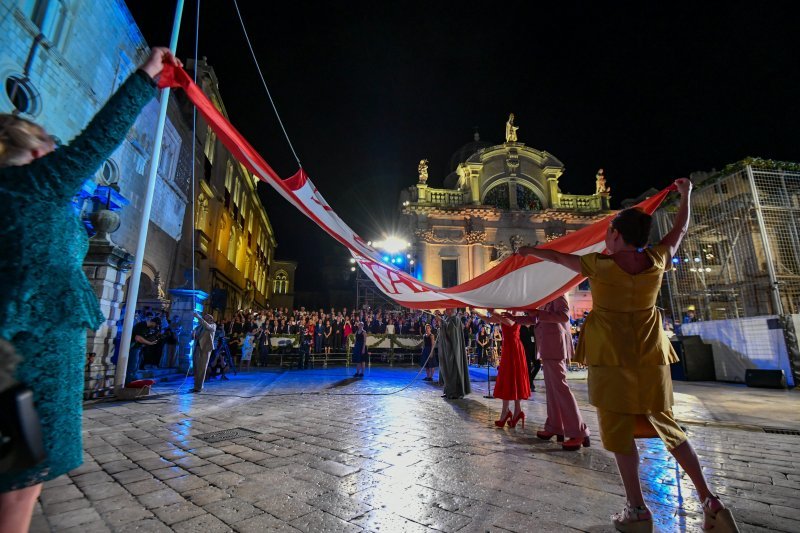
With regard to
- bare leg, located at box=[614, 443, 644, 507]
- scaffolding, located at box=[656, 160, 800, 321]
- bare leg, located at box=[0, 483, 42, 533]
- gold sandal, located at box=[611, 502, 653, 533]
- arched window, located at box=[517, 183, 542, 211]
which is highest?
arched window, located at box=[517, 183, 542, 211]

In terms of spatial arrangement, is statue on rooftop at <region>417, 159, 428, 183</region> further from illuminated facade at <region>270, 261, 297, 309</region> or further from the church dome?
illuminated facade at <region>270, 261, 297, 309</region>

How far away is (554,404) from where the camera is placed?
413cm

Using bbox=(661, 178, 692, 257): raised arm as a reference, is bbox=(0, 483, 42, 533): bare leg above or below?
below

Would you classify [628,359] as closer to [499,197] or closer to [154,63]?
[154,63]

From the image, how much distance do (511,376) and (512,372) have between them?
6 cm

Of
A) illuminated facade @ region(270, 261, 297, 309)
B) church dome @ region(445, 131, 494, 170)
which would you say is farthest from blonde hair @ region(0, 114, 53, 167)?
illuminated facade @ region(270, 261, 297, 309)

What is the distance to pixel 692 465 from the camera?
79.7 inches

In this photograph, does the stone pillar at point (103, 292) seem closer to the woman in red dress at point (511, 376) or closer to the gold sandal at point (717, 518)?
the woman in red dress at point (511, 376)

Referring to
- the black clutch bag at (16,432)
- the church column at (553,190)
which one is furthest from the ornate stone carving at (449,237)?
the black clutch bag at (16,432)

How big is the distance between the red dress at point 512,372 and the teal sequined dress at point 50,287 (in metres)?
4.43

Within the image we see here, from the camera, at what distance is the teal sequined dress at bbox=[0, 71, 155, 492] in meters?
1.23

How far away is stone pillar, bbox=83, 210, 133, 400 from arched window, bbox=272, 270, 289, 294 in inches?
1463

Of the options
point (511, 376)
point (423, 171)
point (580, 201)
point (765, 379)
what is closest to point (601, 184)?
point (580, 201)

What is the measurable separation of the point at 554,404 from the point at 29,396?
4.44 metres
